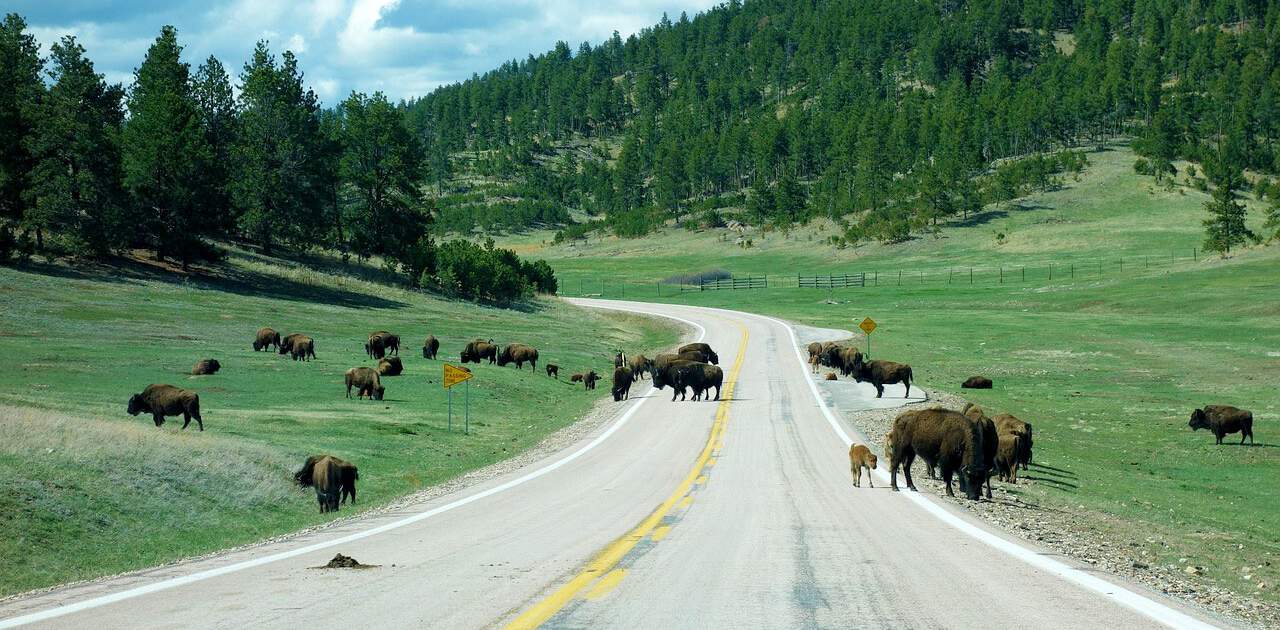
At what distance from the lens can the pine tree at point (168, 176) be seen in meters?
68.9

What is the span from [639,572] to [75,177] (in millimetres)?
66562

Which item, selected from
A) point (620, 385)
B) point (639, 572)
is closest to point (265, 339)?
point (620, 385)

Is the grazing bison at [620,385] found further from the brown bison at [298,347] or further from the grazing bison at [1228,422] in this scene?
the grazing bison at [1228,422]

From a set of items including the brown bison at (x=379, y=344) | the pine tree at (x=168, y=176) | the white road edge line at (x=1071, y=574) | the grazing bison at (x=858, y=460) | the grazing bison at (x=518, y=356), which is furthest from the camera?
the pine tree at (x=168, y=176)

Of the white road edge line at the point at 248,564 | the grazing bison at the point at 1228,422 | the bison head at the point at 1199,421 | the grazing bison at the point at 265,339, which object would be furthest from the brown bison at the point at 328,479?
the grazing bison at the point at 265,339

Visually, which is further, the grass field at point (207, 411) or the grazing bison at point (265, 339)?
the grazing bison at point (265, 339)

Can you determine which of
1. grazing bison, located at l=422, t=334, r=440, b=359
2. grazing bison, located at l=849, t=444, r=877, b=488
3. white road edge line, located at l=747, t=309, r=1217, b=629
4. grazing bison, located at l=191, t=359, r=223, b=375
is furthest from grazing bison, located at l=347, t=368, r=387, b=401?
white road edge line, located at l=747, t=309, r=1217, b=629

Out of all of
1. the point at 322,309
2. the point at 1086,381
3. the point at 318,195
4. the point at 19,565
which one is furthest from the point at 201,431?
the point at 318,195

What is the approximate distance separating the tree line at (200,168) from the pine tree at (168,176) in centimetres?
10

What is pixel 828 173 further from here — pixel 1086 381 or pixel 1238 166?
pixel 1086 381

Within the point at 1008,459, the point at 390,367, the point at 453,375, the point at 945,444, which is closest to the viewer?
the point at 945,444

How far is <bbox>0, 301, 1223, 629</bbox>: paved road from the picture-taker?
27.4ft

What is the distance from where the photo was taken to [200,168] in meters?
70.8

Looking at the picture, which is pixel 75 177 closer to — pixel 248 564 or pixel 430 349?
pixel 430 349
